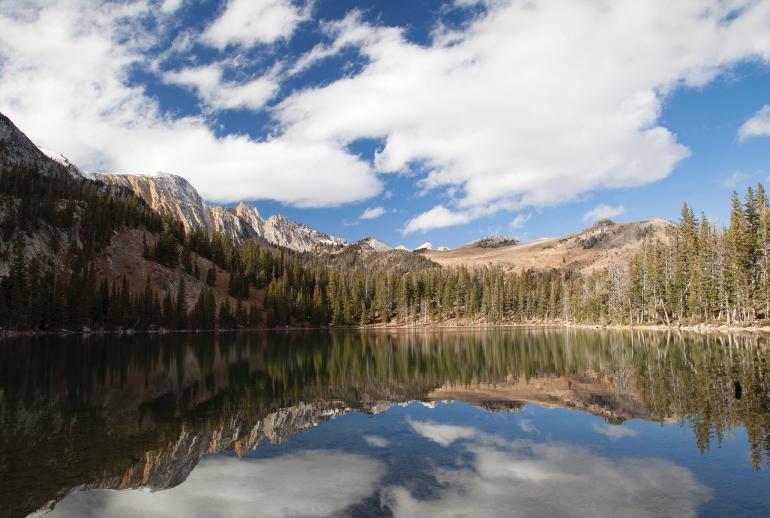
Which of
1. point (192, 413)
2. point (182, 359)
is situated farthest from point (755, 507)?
point (182, 359)

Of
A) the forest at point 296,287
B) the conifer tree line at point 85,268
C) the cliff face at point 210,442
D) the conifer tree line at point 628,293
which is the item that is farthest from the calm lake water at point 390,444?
the conifer tree line at point 85,268

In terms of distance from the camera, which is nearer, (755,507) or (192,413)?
(755,507)

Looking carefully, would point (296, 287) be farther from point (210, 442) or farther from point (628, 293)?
point (210, 442)

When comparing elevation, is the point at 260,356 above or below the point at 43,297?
below

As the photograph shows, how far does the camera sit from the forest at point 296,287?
95312mm

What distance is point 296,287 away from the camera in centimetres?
18662

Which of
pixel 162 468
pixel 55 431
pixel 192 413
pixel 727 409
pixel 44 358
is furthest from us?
pixel 44 358

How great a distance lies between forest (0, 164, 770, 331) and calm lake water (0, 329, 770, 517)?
206 feet

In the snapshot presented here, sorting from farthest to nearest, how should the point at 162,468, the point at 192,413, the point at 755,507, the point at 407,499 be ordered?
1. the point at 192,413
2. the point at 162,468
3. the point at 407,499
4. the point at 755,507

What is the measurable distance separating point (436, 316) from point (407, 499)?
184m

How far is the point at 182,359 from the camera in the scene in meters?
57.5

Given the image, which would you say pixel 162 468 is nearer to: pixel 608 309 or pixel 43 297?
pixel 43 297

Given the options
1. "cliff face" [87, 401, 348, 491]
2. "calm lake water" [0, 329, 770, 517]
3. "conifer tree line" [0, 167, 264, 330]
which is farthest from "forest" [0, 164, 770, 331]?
"cliff face" [87, 401, 348, 491]

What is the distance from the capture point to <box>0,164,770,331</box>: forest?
95.3 metres
